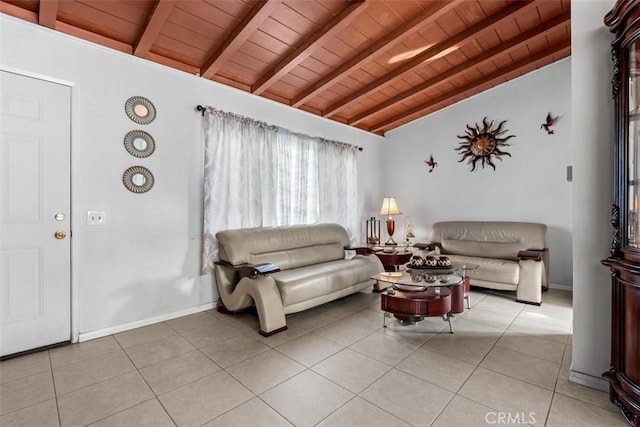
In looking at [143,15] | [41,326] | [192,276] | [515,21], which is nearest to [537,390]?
[192,276]

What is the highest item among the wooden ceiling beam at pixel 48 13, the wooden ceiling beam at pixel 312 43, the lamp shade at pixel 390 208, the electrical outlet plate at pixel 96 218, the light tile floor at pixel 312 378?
the wooden ceiling beam at pixel 312 43

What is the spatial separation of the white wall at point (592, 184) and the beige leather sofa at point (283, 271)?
2003 millimetres

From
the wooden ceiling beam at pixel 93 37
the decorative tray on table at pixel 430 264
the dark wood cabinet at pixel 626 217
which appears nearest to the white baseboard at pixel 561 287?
the decorative tray on table at pixel 430 264

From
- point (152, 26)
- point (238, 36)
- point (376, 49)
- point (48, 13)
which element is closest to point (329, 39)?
point (376, 49)

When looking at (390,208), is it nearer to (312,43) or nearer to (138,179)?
(312,43)

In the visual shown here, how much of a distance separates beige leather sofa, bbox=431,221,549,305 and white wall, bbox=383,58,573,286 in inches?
14.2

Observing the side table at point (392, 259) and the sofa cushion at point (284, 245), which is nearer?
the sofa cushion at point (284, 245)

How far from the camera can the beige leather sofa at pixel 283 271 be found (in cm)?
272

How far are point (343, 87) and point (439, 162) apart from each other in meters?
2.20

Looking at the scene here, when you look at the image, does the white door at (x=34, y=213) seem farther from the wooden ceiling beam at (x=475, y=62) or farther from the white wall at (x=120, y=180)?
the wooden ceiling beam at (x=475, y=62)

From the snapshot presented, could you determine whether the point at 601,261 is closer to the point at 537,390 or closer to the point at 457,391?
the point at 537,390

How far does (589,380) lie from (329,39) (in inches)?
131

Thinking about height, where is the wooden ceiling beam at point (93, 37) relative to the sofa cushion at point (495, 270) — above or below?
above

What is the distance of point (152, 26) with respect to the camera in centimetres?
242
